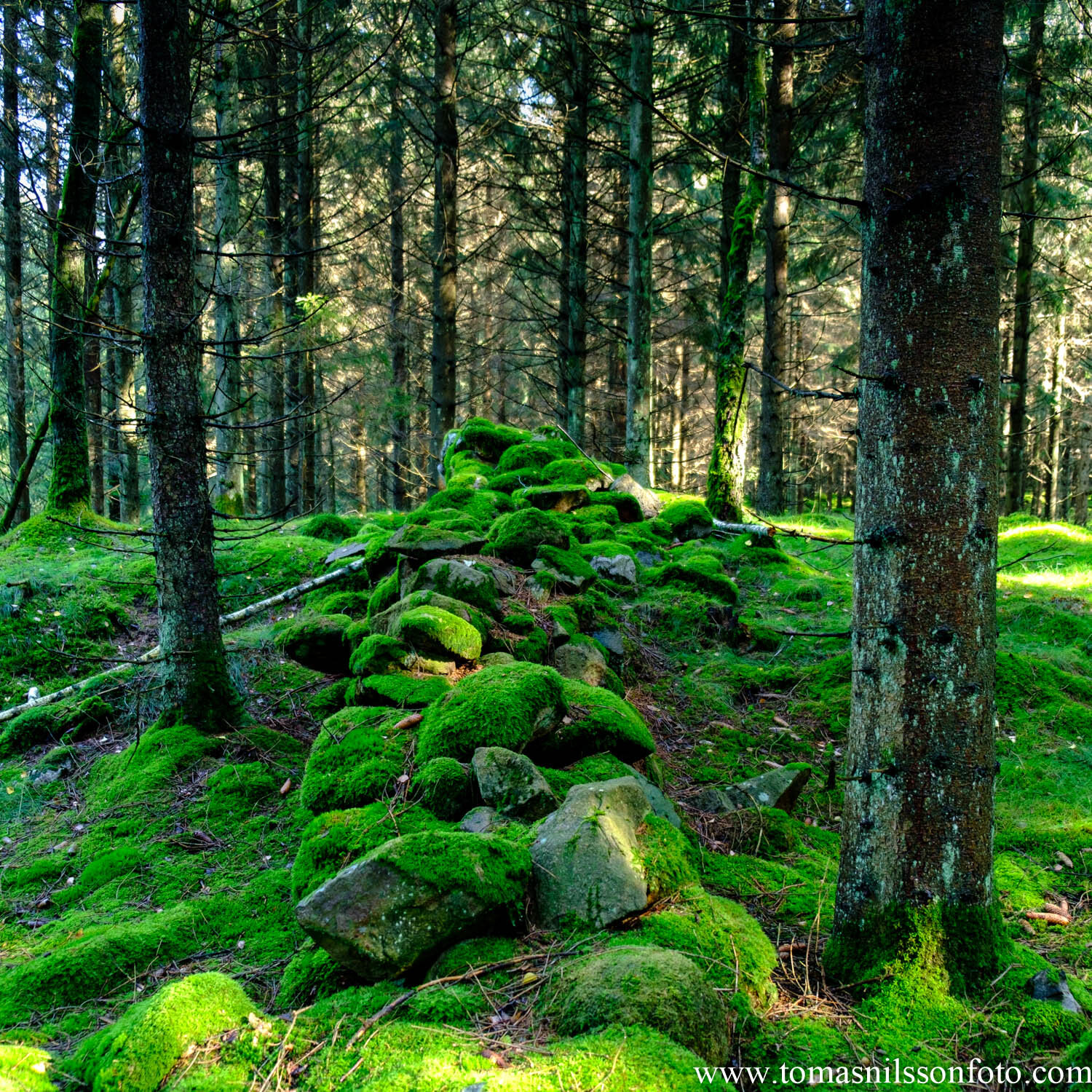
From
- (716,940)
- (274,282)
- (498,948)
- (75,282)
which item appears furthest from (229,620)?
(274,282)

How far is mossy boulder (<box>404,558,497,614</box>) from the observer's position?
17.2ft

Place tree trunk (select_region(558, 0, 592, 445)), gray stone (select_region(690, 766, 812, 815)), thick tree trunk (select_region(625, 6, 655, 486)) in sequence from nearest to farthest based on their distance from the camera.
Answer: gray stone (select_region(690, 766, 812, 815)) < thick tree trunk (select_region(625, 6, 655, 486)) < tree trunk (select_region(558, 0, 592, 445))

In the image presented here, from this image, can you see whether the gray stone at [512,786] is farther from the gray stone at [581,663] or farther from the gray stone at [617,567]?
the gray stone at [617,567]

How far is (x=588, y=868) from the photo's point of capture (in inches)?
110

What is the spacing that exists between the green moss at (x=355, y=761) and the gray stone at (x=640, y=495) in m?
6.20

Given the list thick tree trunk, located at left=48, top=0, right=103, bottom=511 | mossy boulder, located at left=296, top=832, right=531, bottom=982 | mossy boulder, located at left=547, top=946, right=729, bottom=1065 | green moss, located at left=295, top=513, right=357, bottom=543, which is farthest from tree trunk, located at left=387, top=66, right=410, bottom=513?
mossy boulder, located at left=547, top=946, right=729, bottom=1065

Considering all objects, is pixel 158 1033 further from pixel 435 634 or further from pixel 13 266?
pixel 13 266

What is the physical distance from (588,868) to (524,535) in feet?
13.7

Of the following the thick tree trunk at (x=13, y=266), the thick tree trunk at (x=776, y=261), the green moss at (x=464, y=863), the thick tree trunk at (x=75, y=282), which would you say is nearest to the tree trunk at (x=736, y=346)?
the thick tree trunk at (x=776, y=261)

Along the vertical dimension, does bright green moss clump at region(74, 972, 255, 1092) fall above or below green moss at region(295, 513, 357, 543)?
below

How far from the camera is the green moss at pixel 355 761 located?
3682mm

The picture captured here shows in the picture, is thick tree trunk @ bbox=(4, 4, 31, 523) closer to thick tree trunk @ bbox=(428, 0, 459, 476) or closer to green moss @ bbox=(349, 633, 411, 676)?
thick tree trunk @ bbox=(428, 0, 459, 476)

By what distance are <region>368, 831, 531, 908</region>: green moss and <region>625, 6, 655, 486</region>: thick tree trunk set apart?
385 inches

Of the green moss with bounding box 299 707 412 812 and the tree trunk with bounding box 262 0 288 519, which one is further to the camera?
the tree trunk with bounding box 262 0 288 519
